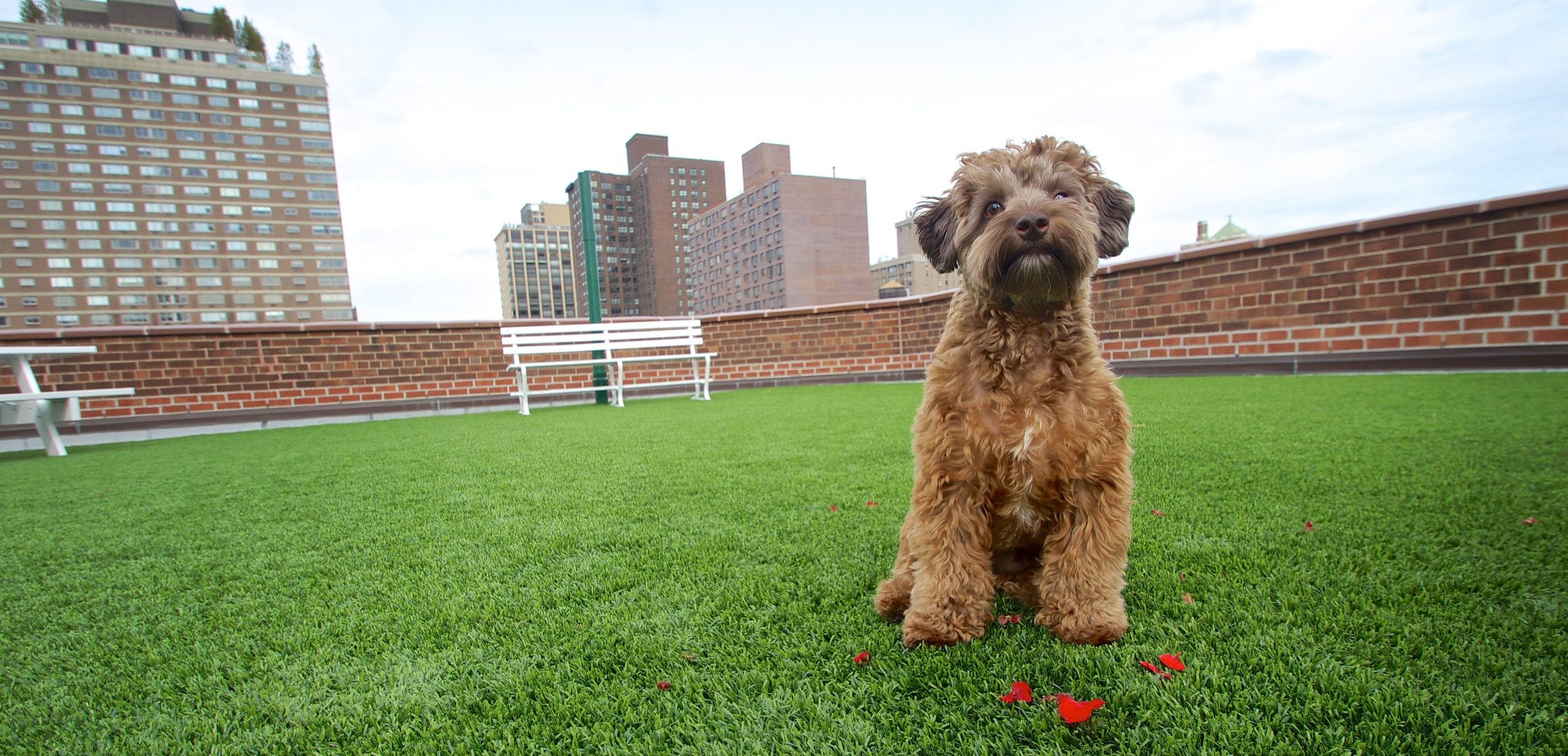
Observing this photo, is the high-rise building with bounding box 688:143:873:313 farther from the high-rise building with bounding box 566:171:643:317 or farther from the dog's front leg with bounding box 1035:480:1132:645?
the dog's front leg with bounding box 1035:480:1132:645

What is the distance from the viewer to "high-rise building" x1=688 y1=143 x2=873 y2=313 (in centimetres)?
9294

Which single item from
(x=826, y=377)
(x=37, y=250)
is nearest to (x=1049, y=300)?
(x=826, y=377)

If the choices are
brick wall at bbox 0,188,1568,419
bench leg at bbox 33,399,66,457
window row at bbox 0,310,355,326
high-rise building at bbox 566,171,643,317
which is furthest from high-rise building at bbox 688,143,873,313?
bench leg at bbox 33,399,66,457

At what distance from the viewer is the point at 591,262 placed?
32.3 ft

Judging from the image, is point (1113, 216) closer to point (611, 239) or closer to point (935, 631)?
point (935, 631)

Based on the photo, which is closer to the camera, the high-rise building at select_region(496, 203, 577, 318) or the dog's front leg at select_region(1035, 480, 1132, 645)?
the dog's front leg at select_region(1035, 480, 1132, 645)

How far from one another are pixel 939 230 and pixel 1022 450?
0.74 metres

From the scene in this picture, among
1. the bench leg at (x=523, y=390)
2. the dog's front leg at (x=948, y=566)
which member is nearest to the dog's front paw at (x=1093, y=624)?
the dog's front leg at (x=948, y=566)

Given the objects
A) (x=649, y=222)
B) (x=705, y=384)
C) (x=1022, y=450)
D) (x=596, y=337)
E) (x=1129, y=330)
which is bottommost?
(x=705, y=384)

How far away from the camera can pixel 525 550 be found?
7.13ft

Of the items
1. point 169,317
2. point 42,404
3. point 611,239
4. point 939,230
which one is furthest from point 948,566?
point 169,317

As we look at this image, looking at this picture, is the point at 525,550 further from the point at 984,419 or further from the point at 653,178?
the point at 653,178

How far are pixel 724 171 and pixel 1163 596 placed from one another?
93026 mm

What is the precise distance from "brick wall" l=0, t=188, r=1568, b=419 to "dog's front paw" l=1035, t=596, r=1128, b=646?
281 inches
